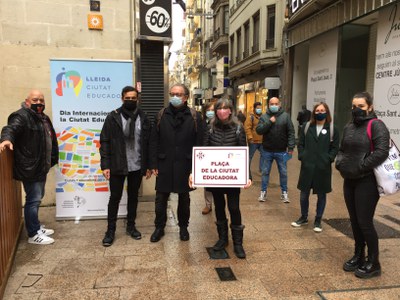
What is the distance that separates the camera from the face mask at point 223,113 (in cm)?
400

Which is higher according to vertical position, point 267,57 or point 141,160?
point 267,57

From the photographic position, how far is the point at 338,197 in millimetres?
6977

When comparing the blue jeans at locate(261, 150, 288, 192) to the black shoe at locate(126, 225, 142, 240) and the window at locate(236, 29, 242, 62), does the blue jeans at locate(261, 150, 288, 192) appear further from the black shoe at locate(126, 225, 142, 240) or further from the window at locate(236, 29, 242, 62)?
the window at locate(236, 29, 242, 62)

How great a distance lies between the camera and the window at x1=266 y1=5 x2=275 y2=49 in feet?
60.6

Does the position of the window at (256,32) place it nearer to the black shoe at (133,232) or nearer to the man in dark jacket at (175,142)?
the man in dark jacket at (175,142)

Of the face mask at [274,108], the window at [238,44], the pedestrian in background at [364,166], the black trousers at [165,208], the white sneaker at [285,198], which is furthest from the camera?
the window at [238,44]

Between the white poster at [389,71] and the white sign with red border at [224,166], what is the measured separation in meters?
6.40

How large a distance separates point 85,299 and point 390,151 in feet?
10.6

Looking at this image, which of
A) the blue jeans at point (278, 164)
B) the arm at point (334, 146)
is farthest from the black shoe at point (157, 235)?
the blue jeans at point (278, 164)

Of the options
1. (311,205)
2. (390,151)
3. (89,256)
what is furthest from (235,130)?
(311,205)

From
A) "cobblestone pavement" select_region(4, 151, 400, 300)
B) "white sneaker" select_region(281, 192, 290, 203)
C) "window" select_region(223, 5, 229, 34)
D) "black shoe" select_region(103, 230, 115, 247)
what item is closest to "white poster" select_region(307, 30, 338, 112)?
"white sneaker" select_region(281, 192, 290, 203)

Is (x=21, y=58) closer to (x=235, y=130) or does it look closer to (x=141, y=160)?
(x=141, y=160)

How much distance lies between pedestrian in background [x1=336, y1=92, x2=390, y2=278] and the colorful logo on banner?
365cm

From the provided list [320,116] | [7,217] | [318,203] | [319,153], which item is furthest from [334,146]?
[7,217]
